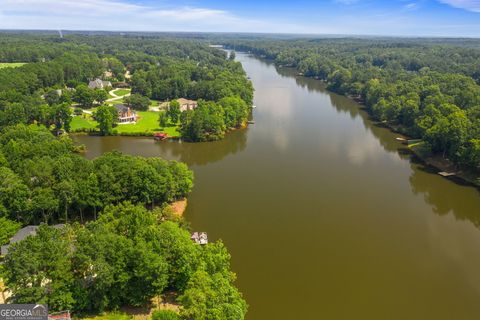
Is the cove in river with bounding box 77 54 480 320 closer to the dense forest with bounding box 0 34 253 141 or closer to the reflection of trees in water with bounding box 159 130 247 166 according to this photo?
the reflection of trees in water with bounding box 159 130 247 166

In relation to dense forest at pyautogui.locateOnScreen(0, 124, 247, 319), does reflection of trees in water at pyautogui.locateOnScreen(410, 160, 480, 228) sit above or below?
below

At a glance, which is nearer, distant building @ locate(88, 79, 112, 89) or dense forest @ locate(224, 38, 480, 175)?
dense forest @ locate(224, 38, 480, 175)

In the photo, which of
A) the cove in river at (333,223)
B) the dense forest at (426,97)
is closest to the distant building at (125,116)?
the cove in river at (333,223)

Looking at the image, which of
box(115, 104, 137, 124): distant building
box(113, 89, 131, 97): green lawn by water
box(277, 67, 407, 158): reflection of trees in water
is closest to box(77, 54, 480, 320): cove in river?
box(277, 67, 407, 158): reflection of trees in water

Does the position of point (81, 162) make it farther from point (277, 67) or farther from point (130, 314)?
point (277, 67)

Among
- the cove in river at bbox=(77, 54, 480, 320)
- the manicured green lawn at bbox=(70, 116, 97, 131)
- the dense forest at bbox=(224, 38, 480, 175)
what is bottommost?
the cove in river at bbox=(77, 54, 480, 320)

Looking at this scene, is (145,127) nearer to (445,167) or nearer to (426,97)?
(445,167)
